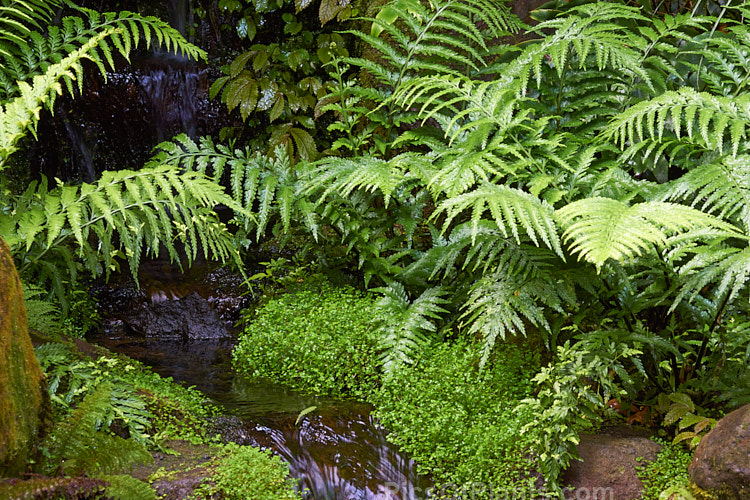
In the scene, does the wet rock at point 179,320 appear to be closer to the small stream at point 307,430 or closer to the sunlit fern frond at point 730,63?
the small stream at point 307,430

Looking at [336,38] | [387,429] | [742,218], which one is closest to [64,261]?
[387,429]

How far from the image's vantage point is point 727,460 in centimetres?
210

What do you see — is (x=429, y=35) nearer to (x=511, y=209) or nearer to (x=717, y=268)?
(x=511, y=209)

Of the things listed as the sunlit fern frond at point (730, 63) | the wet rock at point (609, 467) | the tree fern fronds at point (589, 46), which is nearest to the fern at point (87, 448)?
the wet rock at point (609, 467)

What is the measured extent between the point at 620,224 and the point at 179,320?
3859 millimetres

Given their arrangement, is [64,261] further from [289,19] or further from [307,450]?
[289,19]

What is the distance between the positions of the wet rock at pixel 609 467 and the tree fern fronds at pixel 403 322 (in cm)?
101

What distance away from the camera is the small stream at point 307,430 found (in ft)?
8.89

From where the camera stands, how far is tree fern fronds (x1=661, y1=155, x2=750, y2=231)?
243 centimetres

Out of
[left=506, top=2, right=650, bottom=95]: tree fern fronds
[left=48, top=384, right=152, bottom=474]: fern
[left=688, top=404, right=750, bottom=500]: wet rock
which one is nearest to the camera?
[left=48, top=384, right=152, bottom=474]: fern

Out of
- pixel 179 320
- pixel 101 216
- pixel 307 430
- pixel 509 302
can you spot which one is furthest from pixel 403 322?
pixel 179 320

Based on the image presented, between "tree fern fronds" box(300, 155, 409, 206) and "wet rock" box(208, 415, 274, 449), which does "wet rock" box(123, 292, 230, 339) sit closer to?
"tree fern fronds" box(300, 155, 409, 206)

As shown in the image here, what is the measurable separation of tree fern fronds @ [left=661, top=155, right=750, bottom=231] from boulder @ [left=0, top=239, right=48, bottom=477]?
2.54 m

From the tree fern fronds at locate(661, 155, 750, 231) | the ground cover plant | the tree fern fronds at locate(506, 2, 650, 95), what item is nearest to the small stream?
the ground cover plant
